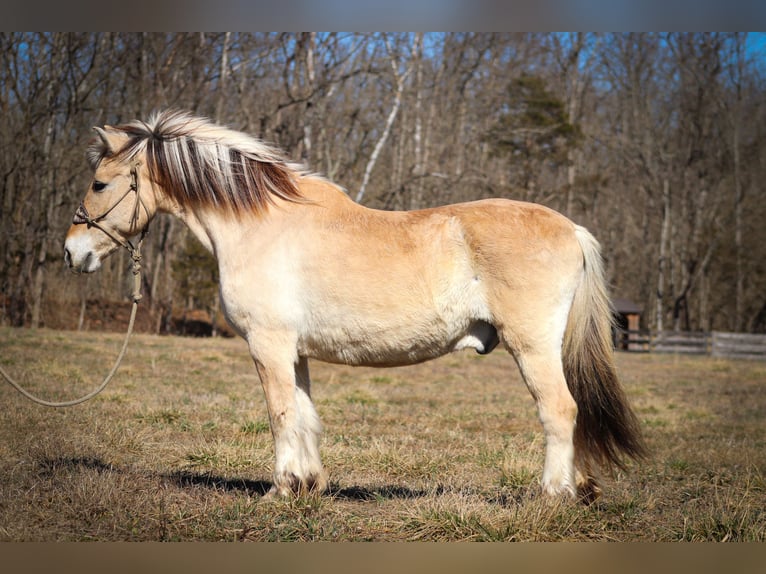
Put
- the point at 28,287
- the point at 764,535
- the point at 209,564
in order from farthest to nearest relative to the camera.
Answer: the point at 28,287, the point at 764,535, the point at 209,564

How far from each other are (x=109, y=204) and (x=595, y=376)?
148 inches

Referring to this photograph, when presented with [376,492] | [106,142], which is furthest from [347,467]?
[106,142]

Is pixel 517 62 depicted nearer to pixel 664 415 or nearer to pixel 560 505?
pixel 664 415

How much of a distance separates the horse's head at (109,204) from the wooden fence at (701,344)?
25.8 meters

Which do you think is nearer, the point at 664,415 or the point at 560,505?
the point at 560,505

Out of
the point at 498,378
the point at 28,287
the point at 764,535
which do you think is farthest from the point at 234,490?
the point at 28,287

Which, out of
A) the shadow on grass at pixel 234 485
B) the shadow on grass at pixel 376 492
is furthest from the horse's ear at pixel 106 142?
the shadow on grass at pixel 376 492

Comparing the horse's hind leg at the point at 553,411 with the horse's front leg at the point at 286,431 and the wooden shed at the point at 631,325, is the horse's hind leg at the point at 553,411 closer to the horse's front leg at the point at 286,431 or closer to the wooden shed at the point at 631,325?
the horse's front leg at the point at 286,431

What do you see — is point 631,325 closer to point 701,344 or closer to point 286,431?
point 701,344

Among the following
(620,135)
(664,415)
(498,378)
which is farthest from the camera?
(620,135)

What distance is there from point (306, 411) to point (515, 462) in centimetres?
211

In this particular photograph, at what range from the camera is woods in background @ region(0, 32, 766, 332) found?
20188 millimetres

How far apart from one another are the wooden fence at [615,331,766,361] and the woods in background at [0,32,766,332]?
4.85 meters

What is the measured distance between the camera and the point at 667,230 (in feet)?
113
